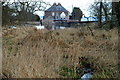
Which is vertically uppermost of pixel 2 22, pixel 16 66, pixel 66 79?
pixel 2 22

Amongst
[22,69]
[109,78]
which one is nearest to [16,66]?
[22,69]

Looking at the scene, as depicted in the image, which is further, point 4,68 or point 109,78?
point 4,68

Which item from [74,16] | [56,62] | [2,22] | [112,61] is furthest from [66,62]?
[74,16]

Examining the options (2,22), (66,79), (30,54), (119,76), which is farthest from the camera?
(2,22)

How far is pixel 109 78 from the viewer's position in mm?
3000

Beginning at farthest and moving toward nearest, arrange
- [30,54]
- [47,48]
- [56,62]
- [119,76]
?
[47,48] → [30,54] → [56,62] → [119,76]

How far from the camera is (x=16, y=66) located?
126 inches

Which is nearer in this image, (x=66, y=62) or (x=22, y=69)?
(x=22, y=69)

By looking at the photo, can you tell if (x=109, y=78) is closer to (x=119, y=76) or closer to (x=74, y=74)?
(x=119, y=76)

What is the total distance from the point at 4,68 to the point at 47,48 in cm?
112

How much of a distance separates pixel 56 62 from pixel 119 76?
3.62 feet

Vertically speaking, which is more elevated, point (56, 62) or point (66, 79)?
point (56, 62)

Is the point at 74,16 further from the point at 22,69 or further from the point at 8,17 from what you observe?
the point at 22,69

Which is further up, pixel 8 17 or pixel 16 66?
pixel 8 17
